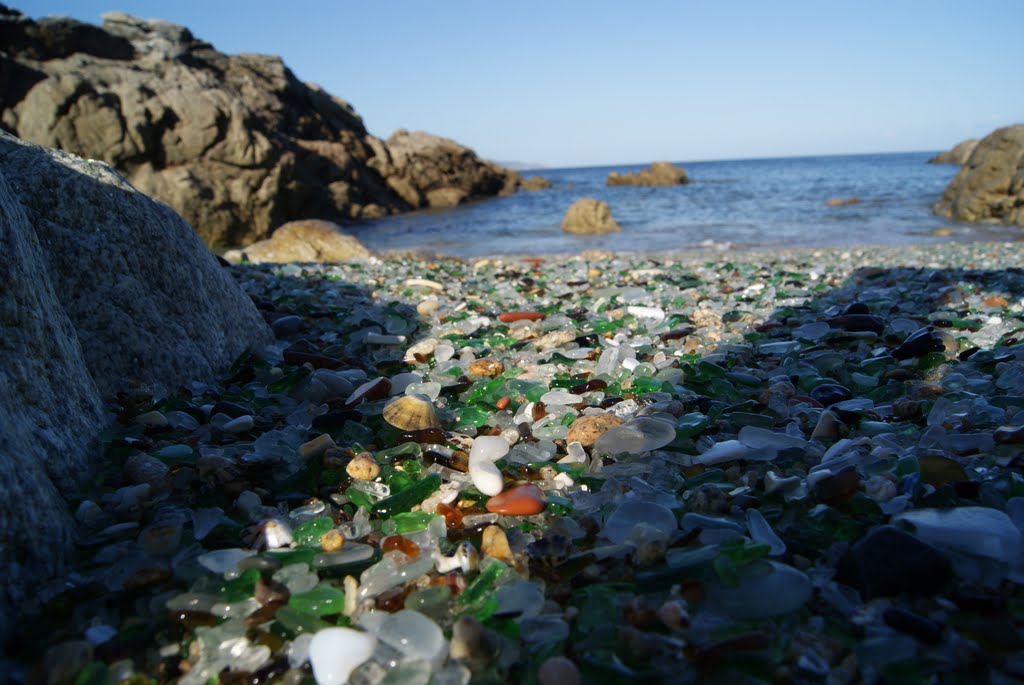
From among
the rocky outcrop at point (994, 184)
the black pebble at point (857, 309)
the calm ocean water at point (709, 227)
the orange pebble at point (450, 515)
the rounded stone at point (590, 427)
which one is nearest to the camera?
the orange pebble at point (450, 515)

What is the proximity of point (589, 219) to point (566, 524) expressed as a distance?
14968 mm

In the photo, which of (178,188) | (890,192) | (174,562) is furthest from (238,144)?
(890,192)

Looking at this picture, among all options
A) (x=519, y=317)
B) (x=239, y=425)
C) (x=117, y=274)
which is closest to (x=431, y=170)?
(x=519, y=317)

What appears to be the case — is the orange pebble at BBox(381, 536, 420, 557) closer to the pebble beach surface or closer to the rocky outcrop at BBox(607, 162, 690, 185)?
the pebble beach surface

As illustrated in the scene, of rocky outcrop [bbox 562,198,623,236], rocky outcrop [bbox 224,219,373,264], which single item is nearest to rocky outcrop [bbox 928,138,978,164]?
rocky outcrop [bbox 562,198,623,236]

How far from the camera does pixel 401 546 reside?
149 centimetres

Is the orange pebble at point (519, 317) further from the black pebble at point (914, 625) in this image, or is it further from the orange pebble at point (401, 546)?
the black pebble at point (914, 625)

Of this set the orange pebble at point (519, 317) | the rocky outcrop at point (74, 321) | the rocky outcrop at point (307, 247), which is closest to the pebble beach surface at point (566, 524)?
the rocky outcrop at point (74, 321)

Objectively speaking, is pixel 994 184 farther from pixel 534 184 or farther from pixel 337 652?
pixel 534 184

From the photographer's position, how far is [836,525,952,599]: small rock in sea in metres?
1.21

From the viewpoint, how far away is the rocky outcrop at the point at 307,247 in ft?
31.7

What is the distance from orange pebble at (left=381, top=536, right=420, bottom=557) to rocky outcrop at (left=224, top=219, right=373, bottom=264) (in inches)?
331

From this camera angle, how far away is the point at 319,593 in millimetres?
1324

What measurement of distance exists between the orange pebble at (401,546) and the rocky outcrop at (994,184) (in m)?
15.9
